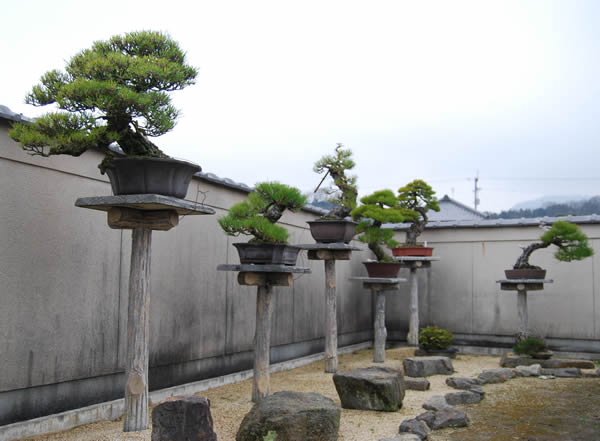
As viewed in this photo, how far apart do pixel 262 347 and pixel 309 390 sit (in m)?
1.15

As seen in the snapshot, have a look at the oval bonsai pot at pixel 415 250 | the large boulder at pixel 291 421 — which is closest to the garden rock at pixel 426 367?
the oval bonsai pot at pixel 415 250

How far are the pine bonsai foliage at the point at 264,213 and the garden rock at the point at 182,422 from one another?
203 centimetres

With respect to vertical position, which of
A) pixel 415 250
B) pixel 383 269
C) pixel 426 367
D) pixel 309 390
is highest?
pixel 415 250

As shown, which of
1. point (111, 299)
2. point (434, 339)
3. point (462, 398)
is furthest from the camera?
point (434, 339)

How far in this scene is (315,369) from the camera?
25.7 feet

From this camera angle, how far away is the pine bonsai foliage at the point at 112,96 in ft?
12.3

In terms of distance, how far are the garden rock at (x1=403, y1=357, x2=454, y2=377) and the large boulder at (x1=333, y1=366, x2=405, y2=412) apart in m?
1.86

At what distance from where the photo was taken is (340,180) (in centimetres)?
751

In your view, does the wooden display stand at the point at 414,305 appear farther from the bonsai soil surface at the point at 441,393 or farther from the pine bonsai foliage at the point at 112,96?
the pine bonsai foliage at the point at 112,96

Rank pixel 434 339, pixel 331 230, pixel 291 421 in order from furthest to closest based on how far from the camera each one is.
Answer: pixel 434 339
pixel 331 230
pixel 291 421

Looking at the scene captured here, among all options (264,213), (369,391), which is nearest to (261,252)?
(264,213)

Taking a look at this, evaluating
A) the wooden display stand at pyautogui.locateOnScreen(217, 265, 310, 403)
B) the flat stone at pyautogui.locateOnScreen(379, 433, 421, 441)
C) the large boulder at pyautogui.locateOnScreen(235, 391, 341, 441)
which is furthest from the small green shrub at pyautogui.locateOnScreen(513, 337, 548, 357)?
the large boulder at pyautogui.locateOnScreen(235, 391, 341, 441)

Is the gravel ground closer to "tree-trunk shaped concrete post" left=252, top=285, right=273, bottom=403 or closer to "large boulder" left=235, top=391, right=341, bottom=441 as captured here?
"tree-trunk shaped concrete post" left=252, top=285, right=273, bottom=403

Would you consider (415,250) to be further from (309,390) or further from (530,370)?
(309,390)
